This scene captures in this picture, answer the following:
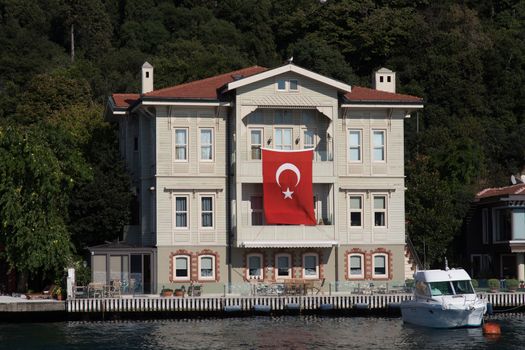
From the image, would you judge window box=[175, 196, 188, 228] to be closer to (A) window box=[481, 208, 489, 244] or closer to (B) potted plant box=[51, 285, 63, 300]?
(B) potted plant box=[51, 285, 63, 300]

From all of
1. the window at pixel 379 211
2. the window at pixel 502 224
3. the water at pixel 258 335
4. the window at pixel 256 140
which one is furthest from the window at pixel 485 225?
the window at pixel 256 140

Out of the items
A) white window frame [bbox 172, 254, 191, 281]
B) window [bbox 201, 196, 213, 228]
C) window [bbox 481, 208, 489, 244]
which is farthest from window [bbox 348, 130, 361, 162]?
window [bbox 481, 208, 489, 244]

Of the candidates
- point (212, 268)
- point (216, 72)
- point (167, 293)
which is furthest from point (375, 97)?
point (216, 72)

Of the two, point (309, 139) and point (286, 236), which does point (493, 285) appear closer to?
point (286, 236)

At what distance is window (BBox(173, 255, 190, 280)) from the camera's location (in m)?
69.2

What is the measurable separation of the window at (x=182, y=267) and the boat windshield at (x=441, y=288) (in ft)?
48.3

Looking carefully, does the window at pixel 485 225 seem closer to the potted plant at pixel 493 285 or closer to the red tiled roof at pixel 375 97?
the red tiled roof at pixel 375 97

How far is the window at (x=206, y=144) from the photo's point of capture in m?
69.8

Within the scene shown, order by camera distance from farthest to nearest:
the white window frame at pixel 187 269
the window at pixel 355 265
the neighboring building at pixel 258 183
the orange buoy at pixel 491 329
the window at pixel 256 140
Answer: the window at pixel 355 265 < the window at pixel 256 140 < the white window frame at pixel 187 269 < the neighboring building at pixel 258 183 < the orange buoy at pixel 491 329

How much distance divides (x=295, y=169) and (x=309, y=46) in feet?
168

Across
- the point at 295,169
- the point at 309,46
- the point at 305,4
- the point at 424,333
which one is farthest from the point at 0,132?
the point at 305,4

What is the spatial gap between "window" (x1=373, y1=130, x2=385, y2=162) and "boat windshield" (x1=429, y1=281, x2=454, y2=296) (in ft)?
42.4

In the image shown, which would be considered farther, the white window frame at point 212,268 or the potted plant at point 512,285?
the white window frame at point 212,268

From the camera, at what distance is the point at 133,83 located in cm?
11475
